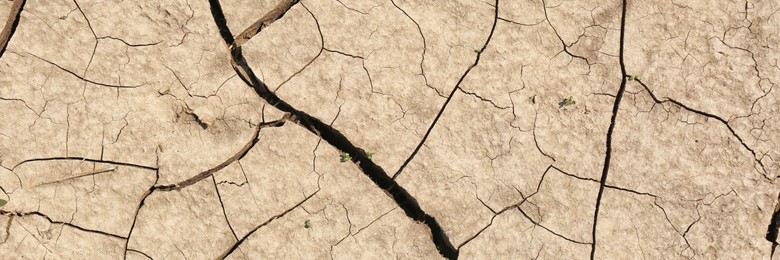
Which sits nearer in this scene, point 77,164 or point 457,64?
point 77,164

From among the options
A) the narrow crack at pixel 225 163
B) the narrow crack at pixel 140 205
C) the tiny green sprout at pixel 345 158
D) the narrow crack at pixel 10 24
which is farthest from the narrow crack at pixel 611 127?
the narrow crack at pixel 10 24

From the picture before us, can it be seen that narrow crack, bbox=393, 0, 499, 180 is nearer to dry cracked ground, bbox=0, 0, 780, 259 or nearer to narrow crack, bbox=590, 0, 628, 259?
dry cracked ground, bbox=0, 0, 780, 259

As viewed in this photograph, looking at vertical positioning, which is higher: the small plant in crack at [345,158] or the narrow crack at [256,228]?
the small plant in crack at [345,158]

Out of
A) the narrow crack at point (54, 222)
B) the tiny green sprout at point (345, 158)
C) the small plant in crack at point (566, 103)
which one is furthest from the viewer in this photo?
the small plant in crack at point (566, 103)

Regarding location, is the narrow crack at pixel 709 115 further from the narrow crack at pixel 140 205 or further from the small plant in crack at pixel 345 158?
the narrow crack at pixel 140 205

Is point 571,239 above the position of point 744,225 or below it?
below

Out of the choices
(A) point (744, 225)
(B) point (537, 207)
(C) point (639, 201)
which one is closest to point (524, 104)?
(B) point (537, 207)

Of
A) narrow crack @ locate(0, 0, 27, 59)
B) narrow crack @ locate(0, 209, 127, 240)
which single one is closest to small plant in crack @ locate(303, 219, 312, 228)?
narrow crack @ locate(0, 209, 127, 240)

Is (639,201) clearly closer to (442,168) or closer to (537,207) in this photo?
(537,207)
